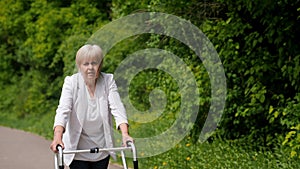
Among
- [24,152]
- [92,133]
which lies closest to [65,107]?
[92,133]

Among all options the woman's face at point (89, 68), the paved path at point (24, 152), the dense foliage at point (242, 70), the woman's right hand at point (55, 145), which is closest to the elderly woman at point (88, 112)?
the woman's face at point (89, 68)

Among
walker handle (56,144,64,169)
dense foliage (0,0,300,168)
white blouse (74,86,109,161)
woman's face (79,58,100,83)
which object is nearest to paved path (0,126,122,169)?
dense foliage (0,0,300,168)

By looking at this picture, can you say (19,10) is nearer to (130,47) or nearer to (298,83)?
(130,47)

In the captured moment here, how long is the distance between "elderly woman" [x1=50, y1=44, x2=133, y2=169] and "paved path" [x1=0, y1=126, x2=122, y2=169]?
5004mm

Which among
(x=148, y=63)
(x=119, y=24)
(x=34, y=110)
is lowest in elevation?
(x=34, y=110)

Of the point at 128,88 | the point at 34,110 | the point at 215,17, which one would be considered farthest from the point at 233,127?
the point at 34,110

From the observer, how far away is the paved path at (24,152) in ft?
38.3

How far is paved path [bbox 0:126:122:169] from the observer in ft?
38.3

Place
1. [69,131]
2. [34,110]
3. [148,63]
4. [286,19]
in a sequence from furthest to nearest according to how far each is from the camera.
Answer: [34,110] → [148,63] → [286,19] → [69,131]

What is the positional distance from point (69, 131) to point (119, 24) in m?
9.43

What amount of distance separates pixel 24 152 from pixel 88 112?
8066 mm

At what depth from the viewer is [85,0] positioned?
19484 millimetres

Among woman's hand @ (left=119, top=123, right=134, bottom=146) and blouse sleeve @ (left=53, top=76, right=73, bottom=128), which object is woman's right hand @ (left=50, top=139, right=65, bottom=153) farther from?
woman's hand @ (left=119, top=123, right=134, bottom=146)

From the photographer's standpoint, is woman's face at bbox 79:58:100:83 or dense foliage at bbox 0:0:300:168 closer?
woman's face at bbox 79:58:100:83
